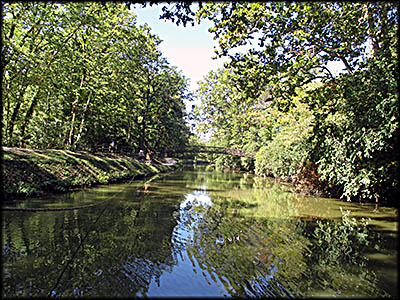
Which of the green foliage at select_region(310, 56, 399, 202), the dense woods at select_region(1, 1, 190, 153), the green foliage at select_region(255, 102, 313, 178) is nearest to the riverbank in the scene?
the dense woods at select_region(1, 1, 190, 153)

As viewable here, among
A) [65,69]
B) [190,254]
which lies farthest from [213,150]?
[190,254]

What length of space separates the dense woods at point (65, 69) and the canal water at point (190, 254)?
21.7 ft

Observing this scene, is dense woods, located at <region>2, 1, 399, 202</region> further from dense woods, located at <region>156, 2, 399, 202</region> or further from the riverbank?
the riverbank

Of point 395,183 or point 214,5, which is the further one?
point 395,183

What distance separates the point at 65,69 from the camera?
16.5 m

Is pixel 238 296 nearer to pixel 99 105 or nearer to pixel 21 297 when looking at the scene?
pixel 21 297

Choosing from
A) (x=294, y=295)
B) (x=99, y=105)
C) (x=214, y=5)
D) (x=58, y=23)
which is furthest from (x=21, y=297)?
(x=99, y=105)

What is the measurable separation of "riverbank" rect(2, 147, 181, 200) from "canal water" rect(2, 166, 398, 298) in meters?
0.97

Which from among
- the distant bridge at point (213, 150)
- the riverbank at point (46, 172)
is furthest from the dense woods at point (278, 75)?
the distant bridge at point (213, 150)

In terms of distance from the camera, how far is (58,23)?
14.9 m

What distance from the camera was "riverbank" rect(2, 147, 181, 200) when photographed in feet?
33.2

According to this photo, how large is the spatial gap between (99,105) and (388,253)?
847 inches

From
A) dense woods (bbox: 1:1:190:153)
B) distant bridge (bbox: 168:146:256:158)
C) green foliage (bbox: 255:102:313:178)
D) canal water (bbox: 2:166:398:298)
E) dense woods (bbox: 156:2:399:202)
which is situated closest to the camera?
canal water (bbox: 2:166:398:298)

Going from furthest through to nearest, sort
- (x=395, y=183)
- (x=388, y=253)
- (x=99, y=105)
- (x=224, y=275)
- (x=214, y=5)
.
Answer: (x=99, y=105) → (x=395, y=183) → (x=214, y=5) → (x=388, y=253) → (x=224, y=275)
